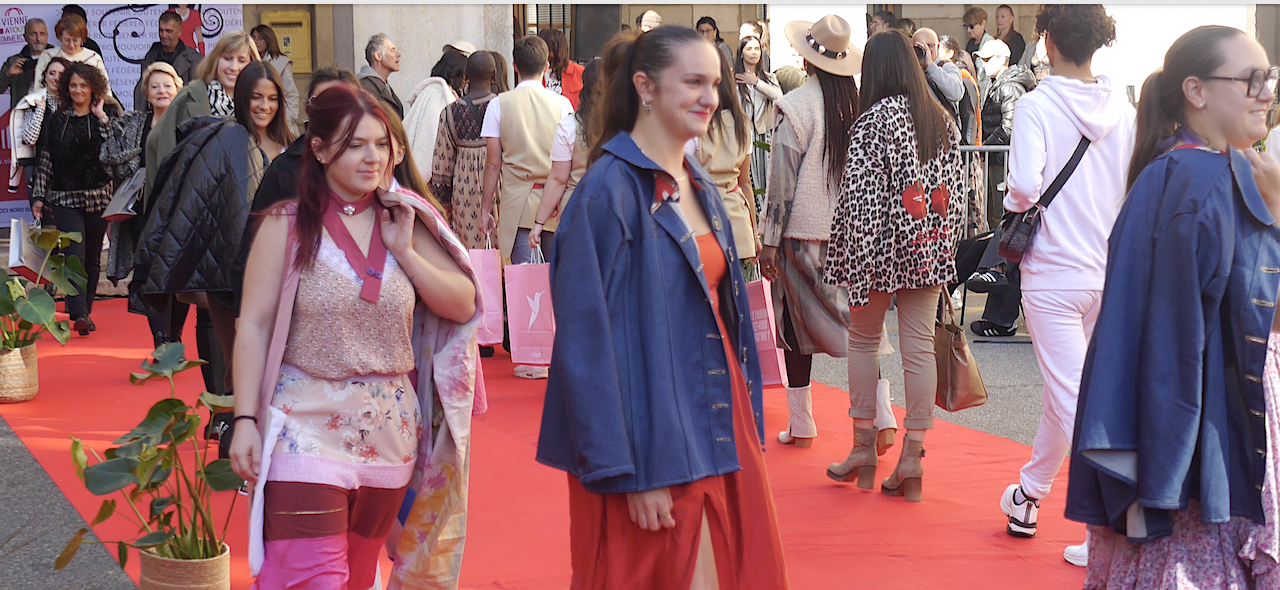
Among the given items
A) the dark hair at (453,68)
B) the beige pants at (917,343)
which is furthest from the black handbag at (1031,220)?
the dark hair at (453,68)

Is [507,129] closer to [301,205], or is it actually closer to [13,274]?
[13,274]

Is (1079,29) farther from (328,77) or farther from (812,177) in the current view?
(328,77)

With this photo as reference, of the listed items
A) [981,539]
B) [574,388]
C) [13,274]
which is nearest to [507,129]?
[13,274]

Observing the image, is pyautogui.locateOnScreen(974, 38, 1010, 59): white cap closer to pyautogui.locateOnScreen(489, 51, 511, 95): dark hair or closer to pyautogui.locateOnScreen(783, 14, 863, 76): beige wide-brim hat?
pyautogui.locateOnScreen(489, 51, 511, 95): dark hair

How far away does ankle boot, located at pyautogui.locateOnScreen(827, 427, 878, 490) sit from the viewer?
5.64 metres

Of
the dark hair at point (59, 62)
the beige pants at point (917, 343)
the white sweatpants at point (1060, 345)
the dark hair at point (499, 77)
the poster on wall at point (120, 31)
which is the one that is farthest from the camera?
the poster on wall at point (120, 31)

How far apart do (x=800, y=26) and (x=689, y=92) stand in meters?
3.46

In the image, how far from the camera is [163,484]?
4074 millimetres

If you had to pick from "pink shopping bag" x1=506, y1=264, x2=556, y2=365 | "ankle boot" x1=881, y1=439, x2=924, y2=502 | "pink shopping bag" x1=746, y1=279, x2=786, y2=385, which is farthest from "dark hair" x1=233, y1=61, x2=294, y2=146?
"ankle boot" x1=881, y1=439, x2=924, y2=502

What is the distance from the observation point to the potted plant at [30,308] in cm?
730

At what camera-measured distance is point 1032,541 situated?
4.88m

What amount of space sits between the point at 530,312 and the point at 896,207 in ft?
6.05

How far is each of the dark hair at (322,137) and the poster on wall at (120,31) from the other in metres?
12.3

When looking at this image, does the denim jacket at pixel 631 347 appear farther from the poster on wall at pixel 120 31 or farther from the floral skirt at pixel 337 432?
the poster on wall at pixel 120 31
